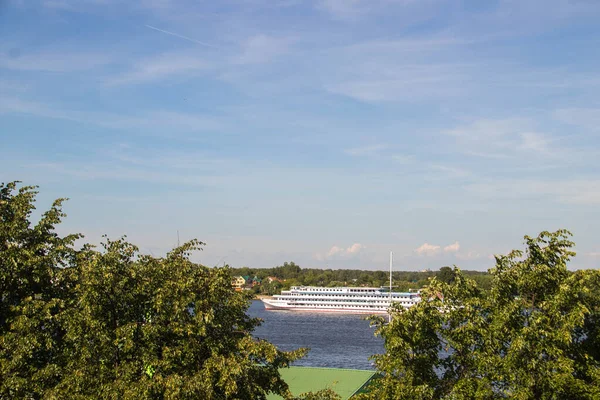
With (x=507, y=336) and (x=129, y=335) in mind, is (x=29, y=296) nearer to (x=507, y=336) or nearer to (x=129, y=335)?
(x=129, y=335)

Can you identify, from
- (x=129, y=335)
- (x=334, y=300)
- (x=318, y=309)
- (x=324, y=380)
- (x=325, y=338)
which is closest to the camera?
(x=129, y=335)

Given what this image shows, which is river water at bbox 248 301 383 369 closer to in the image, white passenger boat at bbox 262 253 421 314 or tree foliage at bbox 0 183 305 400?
white passenger boat at bbox 262 253 421 314

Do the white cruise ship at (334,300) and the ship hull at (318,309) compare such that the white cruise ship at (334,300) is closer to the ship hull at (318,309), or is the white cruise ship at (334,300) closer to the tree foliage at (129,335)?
the ship hull at (318,309)

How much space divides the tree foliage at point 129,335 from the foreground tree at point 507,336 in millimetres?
3314

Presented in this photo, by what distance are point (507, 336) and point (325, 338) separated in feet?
222

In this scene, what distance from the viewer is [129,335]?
1666 cm

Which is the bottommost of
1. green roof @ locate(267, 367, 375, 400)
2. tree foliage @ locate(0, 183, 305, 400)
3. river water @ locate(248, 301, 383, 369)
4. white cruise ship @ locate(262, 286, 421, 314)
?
river water @ locate(248, 301, 383, 369)

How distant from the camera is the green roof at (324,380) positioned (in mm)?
35906

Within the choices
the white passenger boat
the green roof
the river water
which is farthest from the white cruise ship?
the green roof

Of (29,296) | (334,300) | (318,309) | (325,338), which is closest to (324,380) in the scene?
(29,296)

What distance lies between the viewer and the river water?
60.7 m

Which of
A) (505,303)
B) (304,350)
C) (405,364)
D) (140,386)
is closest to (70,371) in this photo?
(140,386)

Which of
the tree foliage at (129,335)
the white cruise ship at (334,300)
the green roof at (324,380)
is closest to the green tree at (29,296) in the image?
the tree foliage at (129,335)

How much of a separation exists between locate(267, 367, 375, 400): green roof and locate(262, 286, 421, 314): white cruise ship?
90.9 m
